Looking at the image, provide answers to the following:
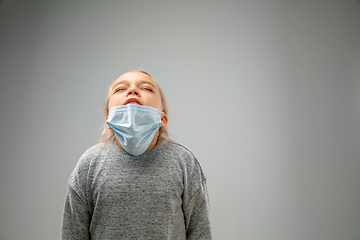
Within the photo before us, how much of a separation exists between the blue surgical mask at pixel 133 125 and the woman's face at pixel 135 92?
34 millimetres

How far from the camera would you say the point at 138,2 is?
1645 millimetres

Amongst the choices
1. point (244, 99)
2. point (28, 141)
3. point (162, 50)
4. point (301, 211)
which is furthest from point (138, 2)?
point (301, 211)

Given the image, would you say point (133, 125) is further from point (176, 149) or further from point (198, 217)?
point (198, 217)

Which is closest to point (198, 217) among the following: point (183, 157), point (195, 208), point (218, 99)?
point (195, 208)

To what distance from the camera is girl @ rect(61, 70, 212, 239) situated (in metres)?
0.77

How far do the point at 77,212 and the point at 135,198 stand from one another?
7.5 inches

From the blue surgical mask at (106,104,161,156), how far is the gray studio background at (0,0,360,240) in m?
0.76

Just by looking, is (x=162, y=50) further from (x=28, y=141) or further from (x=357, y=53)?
(x=357, y=53)

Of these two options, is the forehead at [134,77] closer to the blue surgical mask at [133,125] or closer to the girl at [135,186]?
the girl at [135,186]

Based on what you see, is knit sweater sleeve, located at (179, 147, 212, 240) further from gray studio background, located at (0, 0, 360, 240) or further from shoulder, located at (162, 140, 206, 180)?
gray studio background, located at (0, 0, 360, 240)

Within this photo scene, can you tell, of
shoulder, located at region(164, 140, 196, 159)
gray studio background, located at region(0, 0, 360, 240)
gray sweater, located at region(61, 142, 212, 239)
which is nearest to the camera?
gray sweater, located at region(61, 142, 212, 239)

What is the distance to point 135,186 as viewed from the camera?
0.78 meters

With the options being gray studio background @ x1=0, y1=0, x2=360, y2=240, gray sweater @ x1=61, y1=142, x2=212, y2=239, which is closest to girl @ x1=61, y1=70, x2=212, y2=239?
gray sweater @ x1=61, y1=142, x2=212, y2=239

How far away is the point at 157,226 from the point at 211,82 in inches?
40.9
